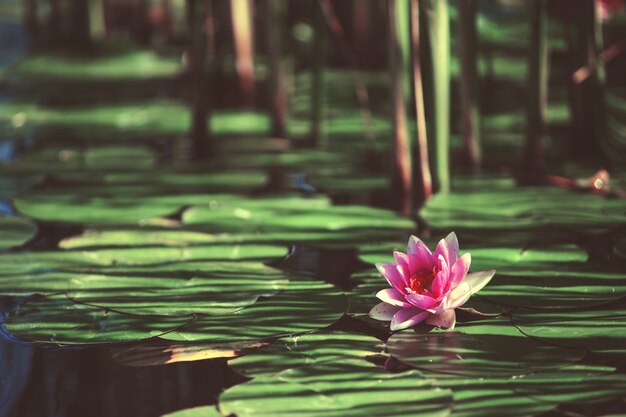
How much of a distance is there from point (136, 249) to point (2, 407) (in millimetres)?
716

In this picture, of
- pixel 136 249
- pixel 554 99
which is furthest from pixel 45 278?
pixel 554 99

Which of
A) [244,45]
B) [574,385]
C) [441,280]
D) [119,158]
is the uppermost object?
[244,45]

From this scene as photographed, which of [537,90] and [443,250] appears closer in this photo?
[443,250]

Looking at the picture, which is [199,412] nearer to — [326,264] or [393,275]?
[393,275]

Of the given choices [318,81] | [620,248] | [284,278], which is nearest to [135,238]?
[284,278]

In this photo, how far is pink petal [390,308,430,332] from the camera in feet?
5.21

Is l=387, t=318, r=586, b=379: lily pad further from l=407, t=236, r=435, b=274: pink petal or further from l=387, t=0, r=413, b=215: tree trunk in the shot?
l=387, t=0, r=413, b=215: tree trunk

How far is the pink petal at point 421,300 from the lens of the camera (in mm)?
1600

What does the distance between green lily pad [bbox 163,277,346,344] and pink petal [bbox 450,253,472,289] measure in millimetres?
201

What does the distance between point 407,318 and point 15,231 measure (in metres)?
1.05

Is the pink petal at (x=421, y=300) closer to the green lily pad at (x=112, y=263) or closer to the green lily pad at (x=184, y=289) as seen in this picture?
the green lily pad at (x=184, y=289)

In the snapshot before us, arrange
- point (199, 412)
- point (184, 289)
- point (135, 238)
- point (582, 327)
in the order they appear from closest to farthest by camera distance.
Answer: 1. point (199, 412)
2. point (582, 327)
3. point (184, 289)
4. point (135, 238)

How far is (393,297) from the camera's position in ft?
5.39

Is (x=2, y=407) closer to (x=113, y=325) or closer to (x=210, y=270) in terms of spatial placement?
(x=113, y=325)
